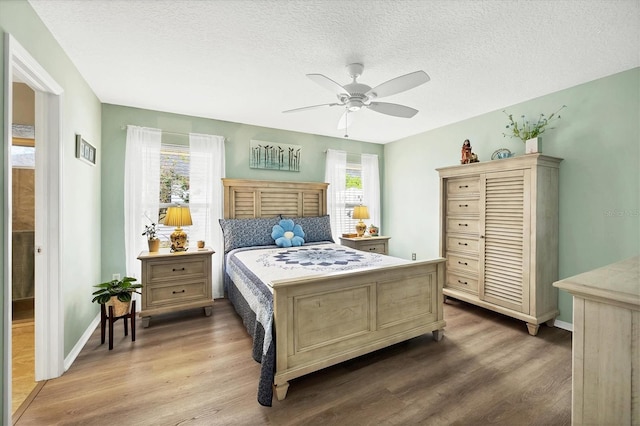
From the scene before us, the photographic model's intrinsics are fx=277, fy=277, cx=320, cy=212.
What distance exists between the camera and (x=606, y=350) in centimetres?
99

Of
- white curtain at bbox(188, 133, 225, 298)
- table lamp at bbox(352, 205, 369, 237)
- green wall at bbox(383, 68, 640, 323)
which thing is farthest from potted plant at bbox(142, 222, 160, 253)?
green wall at bbox(383, 68, 640, 323)

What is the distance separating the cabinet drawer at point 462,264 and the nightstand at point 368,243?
1100 millimetres

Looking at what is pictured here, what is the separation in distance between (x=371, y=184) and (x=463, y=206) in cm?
196

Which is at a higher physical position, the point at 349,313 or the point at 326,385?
the point at 349,313

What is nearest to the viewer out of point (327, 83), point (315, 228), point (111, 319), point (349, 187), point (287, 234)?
point (327, 83)

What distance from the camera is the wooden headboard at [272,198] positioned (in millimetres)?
3973

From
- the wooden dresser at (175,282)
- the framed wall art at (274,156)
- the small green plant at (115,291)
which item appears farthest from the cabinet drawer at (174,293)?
the framed wall art at (274,156)

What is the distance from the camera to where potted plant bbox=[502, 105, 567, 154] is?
2.98m

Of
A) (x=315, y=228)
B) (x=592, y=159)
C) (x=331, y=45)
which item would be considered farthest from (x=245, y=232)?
(x=592, y=159)

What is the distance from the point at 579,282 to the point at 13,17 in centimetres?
307

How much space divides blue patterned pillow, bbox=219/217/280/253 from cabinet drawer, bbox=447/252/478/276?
2.44 m

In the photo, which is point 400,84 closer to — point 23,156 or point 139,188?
point 139,188

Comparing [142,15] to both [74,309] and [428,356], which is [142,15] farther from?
[428,356]

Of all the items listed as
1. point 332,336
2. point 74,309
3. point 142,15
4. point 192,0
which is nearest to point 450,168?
point 332,336
